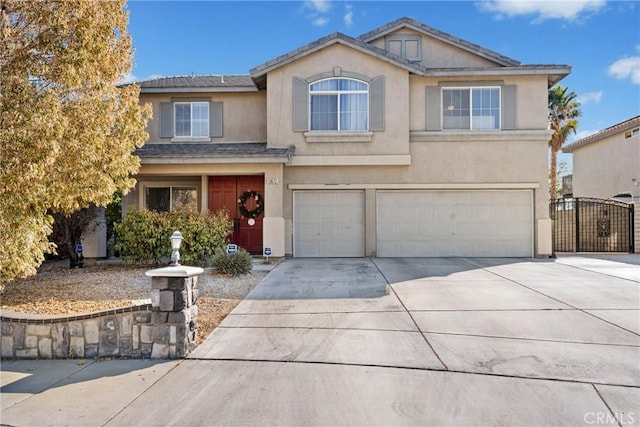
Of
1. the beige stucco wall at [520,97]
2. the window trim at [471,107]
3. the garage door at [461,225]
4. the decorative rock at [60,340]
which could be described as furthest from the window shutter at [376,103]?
the decorative rock at [60,340]

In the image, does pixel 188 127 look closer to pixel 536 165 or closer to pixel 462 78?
pixel 462 78

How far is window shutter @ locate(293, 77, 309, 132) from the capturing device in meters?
13.7

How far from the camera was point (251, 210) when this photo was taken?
14742 millimetres

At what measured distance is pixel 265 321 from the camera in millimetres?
6492

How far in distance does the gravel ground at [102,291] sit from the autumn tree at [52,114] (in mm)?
1129

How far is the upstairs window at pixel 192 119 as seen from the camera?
1481 centimetres

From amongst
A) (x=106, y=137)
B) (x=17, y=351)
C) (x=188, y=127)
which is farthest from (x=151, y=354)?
(x=188, y=127)

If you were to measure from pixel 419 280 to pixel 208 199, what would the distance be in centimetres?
833

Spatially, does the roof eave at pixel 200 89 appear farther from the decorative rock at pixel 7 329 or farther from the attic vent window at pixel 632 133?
the attic vent window at pixel 632 133

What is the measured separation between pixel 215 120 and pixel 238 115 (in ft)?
2.74

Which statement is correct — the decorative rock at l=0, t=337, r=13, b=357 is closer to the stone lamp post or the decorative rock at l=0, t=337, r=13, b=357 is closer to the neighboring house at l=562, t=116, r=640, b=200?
the stone lamp post

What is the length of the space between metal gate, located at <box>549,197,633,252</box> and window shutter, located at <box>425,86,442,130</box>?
5.95 metres

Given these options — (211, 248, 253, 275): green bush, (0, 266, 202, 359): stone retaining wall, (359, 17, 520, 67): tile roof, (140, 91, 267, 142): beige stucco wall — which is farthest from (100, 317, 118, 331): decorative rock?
(359, 17, 520, 67): tile roof

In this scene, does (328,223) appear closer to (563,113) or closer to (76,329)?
(76,329)
